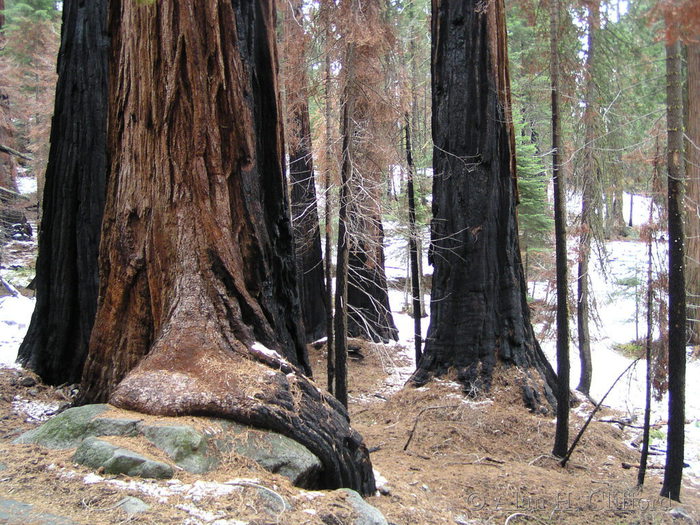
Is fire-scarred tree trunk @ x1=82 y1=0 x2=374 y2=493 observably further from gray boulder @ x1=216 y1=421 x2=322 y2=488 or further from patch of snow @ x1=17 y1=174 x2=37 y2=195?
patch of snow @ x1=17 y1=174 x2=37 y2=195

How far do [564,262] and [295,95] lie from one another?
20.0ft

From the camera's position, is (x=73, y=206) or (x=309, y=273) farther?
(x=309, y=273)

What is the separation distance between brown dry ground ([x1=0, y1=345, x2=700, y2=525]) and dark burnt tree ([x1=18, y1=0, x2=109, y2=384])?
1.71 feet

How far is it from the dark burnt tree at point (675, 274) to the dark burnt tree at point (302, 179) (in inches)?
207

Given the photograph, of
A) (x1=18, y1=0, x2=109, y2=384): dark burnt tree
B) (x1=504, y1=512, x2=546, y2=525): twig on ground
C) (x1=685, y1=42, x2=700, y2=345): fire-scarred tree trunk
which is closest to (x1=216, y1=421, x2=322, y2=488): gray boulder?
(x1=504, y1=512, x2=546, y2=525): twig on ground

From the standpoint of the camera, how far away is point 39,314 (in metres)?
6.65

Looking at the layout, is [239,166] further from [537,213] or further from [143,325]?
[537,213]

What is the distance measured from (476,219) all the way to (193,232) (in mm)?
6089

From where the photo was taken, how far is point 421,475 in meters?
6.21

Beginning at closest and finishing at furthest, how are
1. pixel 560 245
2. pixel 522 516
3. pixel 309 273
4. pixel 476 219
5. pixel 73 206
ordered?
pixel 522 516 < pixel 73 206 < pixel 560 245 < pixel 476 219 < pixel 309 273

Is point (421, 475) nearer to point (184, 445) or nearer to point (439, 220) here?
point (184, 445)

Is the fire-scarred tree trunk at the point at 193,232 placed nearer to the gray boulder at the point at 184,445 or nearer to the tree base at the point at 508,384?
the gray boulder at the point at 184,445

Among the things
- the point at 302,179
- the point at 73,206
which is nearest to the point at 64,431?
the point at 73,206

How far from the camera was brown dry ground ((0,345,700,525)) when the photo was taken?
9.43 ft
